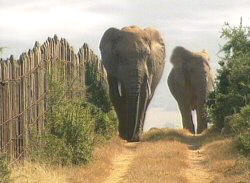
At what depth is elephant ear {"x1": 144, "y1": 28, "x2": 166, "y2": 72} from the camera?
89.8 feet

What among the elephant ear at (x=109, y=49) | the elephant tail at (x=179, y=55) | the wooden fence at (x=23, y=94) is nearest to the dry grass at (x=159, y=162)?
the wooden fence at (x=23, y=94)

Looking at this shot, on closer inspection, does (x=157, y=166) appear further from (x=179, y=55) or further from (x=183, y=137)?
(x=179, y=55)

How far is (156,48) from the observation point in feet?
95.1

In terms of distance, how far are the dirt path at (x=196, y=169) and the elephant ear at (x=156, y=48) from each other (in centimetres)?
623

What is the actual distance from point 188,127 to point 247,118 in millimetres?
14620

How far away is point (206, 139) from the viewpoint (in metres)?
25.1

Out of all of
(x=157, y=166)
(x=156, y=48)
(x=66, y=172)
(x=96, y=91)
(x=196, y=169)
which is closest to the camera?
(x=66, y=172)

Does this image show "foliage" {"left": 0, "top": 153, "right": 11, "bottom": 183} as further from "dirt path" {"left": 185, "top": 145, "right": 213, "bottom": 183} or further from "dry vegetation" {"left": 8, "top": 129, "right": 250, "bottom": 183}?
"dirt path" {"left": 185, "top": 145, "right": 213, "bottom": 183}

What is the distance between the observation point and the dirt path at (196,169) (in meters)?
16.2

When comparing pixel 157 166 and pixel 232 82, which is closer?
pixel 157 166

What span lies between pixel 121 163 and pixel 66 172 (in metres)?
3.79

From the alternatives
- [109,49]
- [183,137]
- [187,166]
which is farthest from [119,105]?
[187,166]

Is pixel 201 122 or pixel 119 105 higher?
pixel 119 105

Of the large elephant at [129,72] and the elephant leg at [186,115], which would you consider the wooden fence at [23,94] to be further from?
the elephant leg at [186,115]
